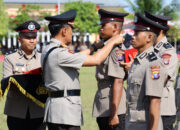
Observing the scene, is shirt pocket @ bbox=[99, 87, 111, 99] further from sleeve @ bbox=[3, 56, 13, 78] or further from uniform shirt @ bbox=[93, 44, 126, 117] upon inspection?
sleeve @ bbox=[3, 56, 13, 78]

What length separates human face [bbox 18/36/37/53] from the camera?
5.44 meters

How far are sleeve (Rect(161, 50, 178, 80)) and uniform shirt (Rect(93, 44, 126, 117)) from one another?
0.59 m

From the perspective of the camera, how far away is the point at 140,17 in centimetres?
423

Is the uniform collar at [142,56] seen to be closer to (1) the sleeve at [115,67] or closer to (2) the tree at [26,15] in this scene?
(1) the sleeve at [115,67]

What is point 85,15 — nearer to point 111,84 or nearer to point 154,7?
point 154,7

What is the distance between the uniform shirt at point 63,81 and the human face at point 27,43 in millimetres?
1212

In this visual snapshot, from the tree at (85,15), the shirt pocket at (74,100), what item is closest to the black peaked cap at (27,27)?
the shirt pocket at (74,100)

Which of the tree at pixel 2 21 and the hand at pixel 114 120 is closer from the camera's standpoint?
the hand at pixel 114 120

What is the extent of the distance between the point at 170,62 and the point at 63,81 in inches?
59.0

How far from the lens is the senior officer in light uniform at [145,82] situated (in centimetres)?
387

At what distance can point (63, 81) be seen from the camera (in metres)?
4.14

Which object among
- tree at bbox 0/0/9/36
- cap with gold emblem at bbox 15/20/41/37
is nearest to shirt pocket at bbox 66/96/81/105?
cap with gold emblem at bbox 15/20/41/37

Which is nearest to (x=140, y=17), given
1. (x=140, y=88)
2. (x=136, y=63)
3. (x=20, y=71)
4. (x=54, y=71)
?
(x=136, y=63)

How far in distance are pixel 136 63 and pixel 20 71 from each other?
180cm
